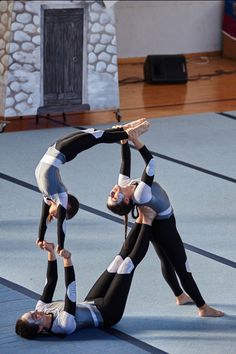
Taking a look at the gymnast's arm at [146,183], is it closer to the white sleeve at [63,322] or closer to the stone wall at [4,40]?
the white sleeve at [63,322]

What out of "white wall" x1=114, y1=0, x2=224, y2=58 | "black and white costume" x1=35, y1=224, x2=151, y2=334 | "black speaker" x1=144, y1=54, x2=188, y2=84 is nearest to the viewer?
"black and white costume" x1=35, y1=224, x2=151, y2=334

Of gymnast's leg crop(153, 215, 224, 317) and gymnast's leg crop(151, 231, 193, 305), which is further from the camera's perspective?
gymnast's leg crop(151, 231, 193, 305)

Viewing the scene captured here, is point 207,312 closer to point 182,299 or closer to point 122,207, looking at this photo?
point 182,299

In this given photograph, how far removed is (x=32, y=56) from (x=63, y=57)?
255 millimetres

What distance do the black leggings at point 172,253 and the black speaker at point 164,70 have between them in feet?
15.8

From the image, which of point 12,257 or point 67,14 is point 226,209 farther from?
point 67,14

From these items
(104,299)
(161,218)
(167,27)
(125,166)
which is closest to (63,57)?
(167,27)

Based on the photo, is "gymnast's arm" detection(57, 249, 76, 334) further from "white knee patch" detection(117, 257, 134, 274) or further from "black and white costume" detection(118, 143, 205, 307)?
"black and white costume" detection(118, 143, 205, 307)

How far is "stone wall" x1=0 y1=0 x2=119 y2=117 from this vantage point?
296 inches

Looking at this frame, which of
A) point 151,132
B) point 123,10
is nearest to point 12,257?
point 151,132

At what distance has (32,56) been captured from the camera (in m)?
7.60

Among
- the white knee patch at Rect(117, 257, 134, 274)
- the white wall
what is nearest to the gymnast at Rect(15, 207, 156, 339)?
the white knee patch at Rect(117, 257, 134, 274)

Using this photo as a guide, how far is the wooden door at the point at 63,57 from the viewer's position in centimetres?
760

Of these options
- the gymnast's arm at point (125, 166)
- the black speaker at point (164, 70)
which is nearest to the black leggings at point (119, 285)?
the gymnast's arm at point (125, 166)
